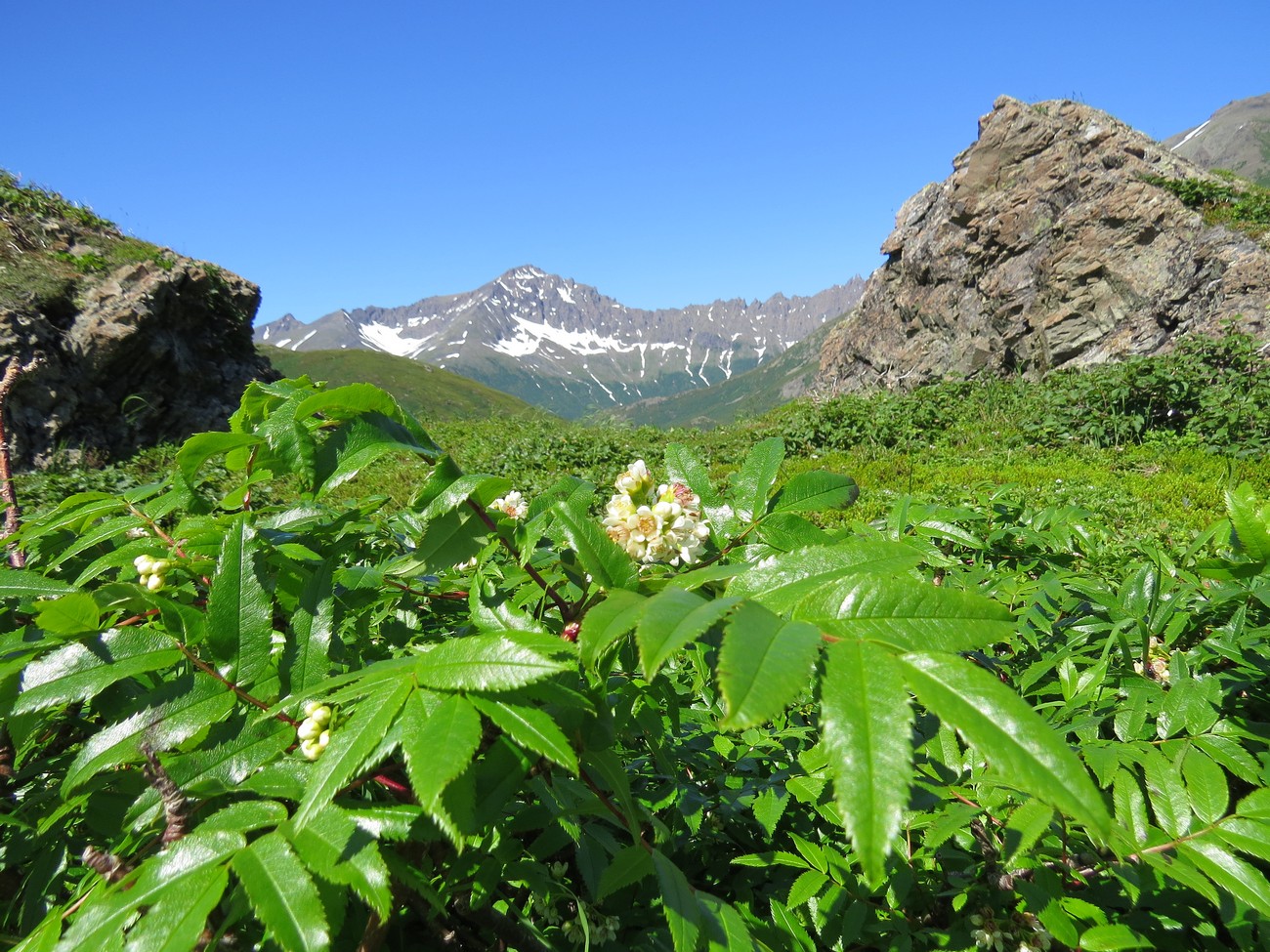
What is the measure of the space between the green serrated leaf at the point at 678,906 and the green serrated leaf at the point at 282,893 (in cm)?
44

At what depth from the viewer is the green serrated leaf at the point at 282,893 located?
2.23 ft

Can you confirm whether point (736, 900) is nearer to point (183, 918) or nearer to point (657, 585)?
point (657, 585)

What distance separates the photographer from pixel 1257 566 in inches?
53.9

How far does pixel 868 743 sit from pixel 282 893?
65cm

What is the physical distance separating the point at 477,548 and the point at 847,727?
66 cm

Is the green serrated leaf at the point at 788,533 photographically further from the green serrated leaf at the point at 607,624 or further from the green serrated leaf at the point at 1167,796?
the green serrated leaf at the point at 1167,796

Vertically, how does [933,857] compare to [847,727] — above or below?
below

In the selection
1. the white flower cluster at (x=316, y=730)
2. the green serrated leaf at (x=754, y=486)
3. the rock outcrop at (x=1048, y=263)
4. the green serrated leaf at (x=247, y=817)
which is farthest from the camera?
the rock outcrop at (x=1048, y=263)

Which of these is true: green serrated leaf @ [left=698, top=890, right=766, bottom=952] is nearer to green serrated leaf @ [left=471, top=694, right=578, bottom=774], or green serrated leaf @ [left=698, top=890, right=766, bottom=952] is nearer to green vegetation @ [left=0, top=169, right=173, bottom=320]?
green serrated leaf @ [left=471, top=694, right=578, bottom=774]

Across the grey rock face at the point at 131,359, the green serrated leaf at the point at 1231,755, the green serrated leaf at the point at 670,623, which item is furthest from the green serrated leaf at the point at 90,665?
the grey rock face at the point at 131,359

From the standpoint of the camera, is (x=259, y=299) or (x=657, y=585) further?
(x=259, y=299)

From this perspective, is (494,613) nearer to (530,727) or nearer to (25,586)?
(530,727)

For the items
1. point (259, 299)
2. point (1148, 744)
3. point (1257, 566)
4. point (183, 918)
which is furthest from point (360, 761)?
point (259, 299)

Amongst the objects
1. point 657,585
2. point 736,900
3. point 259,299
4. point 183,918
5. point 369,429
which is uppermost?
point 259,299
